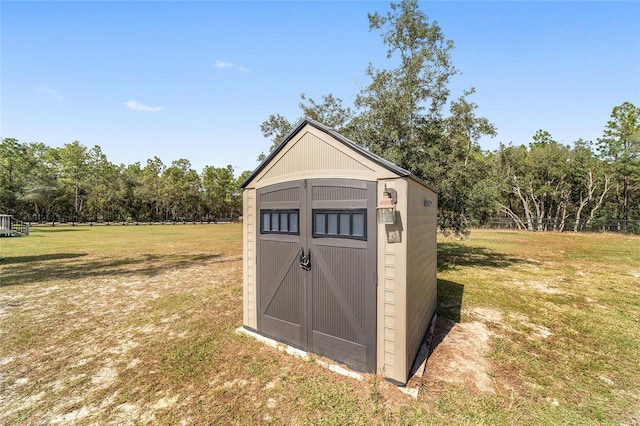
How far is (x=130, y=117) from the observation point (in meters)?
13.3

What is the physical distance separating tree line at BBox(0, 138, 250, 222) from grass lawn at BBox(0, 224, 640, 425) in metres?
A: 44.6

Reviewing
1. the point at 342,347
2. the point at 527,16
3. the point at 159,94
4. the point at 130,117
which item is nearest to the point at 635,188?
the point at 527,16

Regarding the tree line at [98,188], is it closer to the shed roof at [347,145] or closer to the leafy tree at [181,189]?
the leafy tree at [181,189]

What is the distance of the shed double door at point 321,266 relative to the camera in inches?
134

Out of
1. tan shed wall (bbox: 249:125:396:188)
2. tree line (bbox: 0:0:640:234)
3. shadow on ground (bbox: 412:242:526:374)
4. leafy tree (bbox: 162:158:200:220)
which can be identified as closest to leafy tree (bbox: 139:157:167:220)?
tree line (bbox: 0:0:640:234)

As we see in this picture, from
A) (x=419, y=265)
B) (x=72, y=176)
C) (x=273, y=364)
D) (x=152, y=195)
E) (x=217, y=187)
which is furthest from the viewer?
(x=217, y=187)

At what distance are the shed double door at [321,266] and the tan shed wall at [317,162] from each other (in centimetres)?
12

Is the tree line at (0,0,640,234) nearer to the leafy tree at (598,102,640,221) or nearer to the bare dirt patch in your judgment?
the leafy tree at (598,102,640,221)

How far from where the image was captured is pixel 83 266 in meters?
10.3

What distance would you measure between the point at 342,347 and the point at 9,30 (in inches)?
437

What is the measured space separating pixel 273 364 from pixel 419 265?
8.50ft

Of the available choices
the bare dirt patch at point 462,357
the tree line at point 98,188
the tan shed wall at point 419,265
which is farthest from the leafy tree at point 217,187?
the bare dirt patch at point 462,357

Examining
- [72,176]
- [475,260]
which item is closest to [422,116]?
[475,260]

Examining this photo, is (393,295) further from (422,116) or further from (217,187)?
(217,187)
